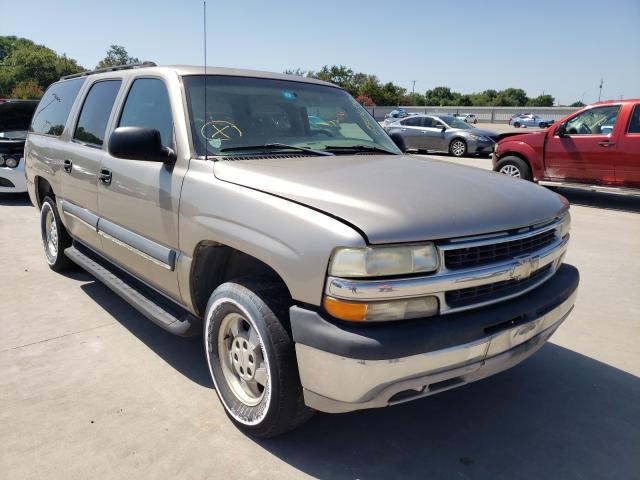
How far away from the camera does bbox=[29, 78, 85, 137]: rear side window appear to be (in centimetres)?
475

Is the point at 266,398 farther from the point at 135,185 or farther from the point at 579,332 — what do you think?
the point at 579,332

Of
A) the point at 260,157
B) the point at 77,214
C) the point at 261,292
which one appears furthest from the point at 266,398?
the point at 77,214

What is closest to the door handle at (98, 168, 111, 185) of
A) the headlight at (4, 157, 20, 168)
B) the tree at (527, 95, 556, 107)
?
the headlight at (4, 157, 20, 168)

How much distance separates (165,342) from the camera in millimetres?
3740

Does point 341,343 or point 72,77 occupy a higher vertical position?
point 72,77

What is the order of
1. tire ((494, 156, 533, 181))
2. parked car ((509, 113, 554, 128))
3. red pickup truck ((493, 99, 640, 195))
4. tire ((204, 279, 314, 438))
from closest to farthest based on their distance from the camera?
tire ((204, 279, 314, 438)) < red pickup truck ((493, 99, 640, 195)) < tire ((494, 156, 533, 181)) < parked car ((509, 113, 554, 128))

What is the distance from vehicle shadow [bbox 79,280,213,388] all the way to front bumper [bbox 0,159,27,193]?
5550 millimetres

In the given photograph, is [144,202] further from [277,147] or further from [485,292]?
[485,292]

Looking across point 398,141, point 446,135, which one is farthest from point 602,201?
point 446,135

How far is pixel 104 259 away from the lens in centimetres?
415

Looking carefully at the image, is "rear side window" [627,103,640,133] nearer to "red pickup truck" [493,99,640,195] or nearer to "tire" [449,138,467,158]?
"red pickup truck" [493,99,640,195]

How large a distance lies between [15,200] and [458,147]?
12.8 meters

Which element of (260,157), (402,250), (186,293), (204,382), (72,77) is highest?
(72,77)

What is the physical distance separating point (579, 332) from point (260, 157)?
2.85 metres
